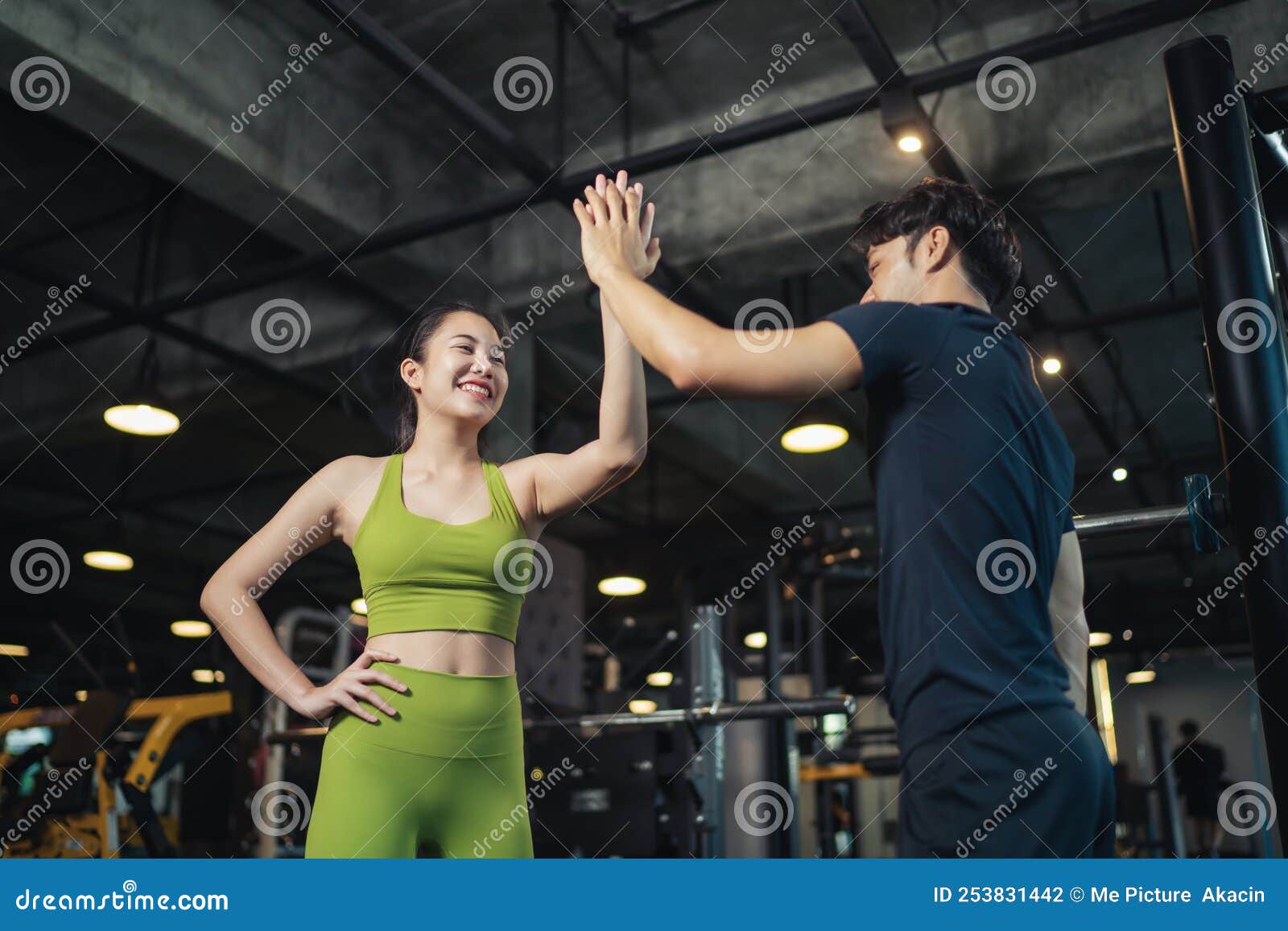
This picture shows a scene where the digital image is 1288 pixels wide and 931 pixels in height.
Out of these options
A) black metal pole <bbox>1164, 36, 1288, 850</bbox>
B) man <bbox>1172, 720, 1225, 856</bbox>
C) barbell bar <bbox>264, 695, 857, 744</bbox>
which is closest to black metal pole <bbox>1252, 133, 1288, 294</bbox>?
black metal pole <bbox>1164, 36, 1288, 850</bbox>

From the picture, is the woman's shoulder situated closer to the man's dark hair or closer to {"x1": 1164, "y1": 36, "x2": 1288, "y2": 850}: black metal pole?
the man's dark hair

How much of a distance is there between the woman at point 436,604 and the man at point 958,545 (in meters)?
0.46

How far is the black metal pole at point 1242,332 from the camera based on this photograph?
1.36 meters

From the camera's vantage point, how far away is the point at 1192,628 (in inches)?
582

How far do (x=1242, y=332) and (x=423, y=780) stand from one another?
1.32 m

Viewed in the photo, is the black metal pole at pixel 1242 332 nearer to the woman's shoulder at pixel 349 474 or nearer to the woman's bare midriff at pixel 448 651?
the woman's bare midriff at pixel 448 651

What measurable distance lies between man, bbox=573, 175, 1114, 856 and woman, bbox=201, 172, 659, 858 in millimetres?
460

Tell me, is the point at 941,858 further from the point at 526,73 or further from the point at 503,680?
the point at 526,73

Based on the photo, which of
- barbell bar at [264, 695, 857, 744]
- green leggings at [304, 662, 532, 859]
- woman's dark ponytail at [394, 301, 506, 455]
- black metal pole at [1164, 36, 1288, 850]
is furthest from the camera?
barbell bar at [264, 695, 857, 744]

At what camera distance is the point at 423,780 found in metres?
1.71

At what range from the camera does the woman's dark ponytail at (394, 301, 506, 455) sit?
211 centimetres

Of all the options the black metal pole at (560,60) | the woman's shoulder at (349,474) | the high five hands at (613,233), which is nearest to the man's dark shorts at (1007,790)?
the high five hands at (613,233)

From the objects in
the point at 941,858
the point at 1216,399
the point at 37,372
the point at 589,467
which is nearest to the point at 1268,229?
the point at 1216,399

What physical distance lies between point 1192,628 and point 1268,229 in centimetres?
1460
